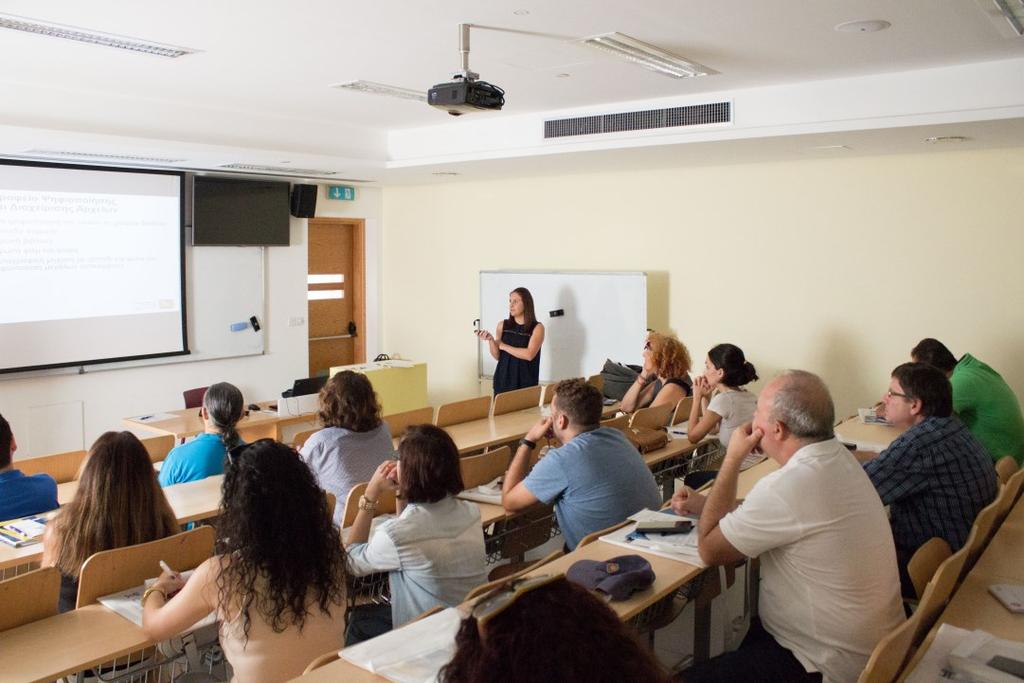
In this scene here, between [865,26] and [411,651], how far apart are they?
3.68 metres

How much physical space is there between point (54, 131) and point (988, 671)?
6.18 m

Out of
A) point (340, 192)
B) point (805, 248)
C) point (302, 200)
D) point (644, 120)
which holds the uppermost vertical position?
point (644, 120)

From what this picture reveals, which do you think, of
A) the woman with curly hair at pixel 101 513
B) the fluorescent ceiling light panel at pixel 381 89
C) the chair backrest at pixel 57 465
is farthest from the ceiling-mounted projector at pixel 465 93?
the chair backrest at pixel 57 465

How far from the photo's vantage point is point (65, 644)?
8.47ft

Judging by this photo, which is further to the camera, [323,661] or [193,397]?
[193,397]

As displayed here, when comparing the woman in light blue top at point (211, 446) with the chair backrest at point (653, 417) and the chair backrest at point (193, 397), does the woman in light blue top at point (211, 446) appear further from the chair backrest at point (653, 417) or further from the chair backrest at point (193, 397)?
the chair backrest at point (193, 397)

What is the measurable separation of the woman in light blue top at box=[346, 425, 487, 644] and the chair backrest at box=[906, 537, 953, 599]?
56.0 inches

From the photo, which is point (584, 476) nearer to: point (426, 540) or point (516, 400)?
point (426, 540)

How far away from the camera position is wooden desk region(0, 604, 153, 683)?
2422 mm

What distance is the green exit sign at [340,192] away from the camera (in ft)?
30.7

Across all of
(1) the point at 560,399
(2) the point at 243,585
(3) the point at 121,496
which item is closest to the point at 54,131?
(3) the point at 121,496

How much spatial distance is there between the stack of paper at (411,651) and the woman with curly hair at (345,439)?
1665 millimetres

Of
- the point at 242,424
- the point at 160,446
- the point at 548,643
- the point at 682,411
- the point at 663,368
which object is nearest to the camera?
the point at 548,643

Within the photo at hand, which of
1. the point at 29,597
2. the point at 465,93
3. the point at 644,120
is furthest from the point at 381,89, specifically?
the point at 29,597
